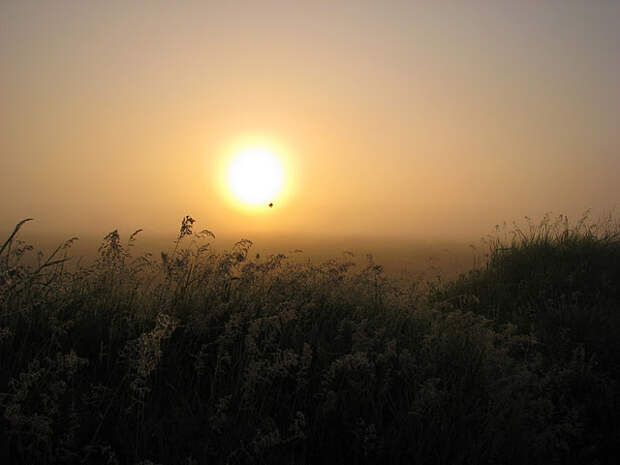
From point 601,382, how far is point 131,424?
13.7 feet

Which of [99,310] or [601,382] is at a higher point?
[99,310]

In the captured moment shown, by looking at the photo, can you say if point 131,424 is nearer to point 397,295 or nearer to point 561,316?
point 397,295

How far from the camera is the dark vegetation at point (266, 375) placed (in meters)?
2.56

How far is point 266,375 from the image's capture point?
3115 millimetres

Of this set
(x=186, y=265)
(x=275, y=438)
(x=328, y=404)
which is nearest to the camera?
(x=275, y=438)

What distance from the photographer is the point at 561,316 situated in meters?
5.46

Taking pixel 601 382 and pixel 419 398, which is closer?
pixel 419 398

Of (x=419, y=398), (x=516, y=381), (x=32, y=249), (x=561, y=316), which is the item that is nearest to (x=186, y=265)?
(x=32, y=249)

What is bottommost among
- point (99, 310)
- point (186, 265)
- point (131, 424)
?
point (131, 424)

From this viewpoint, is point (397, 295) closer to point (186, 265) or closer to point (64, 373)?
point (186, 265)

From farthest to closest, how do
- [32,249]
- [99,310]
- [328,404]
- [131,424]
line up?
[32,249]
[99,310]
[328,404]
[131,424]

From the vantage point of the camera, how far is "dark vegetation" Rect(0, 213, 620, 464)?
2562 mm

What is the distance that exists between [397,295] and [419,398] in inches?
77.3

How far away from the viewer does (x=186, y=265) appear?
4223 mm
